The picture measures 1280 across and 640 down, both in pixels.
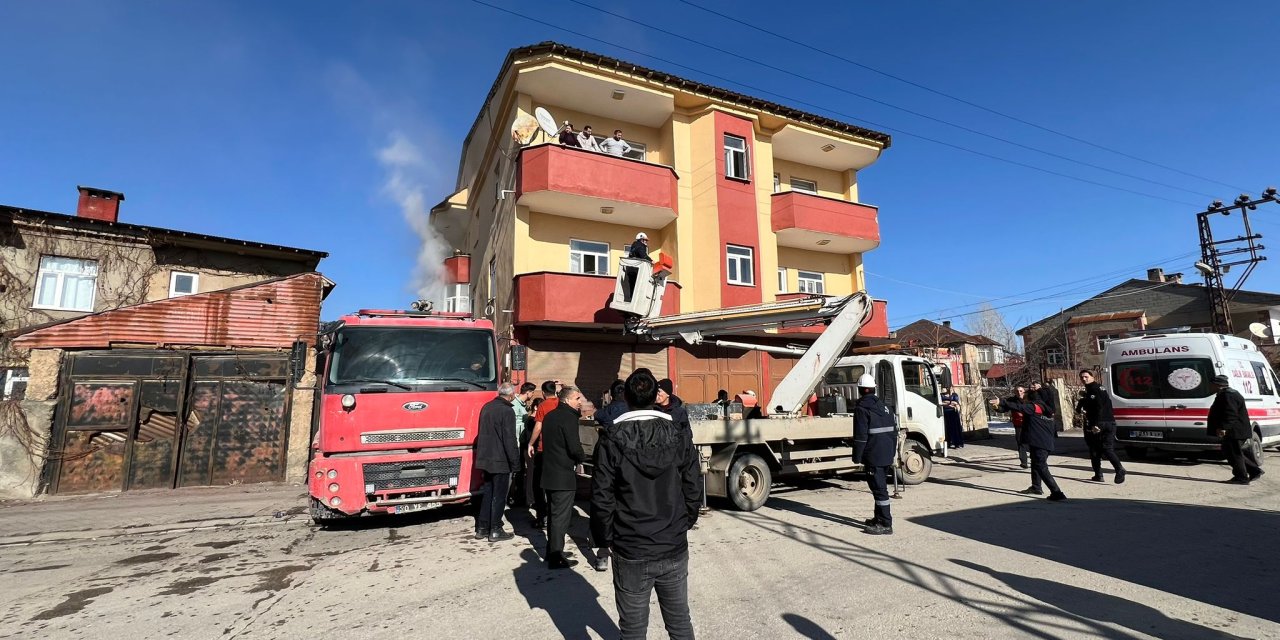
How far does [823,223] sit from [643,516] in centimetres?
1544

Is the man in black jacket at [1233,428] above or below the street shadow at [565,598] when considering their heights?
above

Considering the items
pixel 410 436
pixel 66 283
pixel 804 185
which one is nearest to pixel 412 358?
pixel 410 436

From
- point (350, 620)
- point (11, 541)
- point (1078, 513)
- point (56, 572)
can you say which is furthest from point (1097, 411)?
point (11, 541)

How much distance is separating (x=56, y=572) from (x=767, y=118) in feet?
57.5

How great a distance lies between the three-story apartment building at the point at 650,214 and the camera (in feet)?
44.2

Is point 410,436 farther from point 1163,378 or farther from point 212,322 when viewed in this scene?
point 1163,378

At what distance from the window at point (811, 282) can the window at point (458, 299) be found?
12359 mm

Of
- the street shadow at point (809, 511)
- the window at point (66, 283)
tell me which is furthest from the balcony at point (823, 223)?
the window at point (66, 283)

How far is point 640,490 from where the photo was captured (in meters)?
2.87

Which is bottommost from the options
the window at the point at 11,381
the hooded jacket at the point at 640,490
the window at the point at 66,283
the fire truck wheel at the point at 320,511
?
the fire truck wheel at the point at 320,511

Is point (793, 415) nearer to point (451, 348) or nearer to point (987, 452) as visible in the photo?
point (451, 348)

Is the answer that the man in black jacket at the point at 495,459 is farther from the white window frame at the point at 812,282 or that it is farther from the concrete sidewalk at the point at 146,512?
the white window frame at the point at 812,282

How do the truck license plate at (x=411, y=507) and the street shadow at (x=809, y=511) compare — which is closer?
the truck license plate at (x=411, y=507)

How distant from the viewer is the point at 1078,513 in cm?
703
